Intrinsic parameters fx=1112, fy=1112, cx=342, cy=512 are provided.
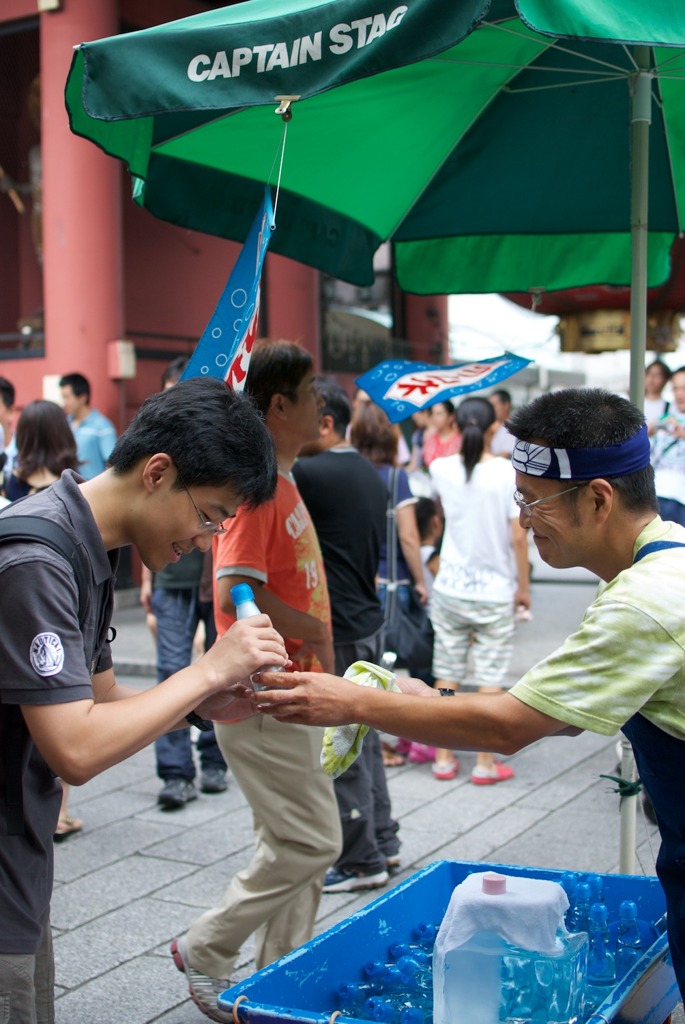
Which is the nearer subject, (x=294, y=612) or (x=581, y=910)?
(x=581, y=910)

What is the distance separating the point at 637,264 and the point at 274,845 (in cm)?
209

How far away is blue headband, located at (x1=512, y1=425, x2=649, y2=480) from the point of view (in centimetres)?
220

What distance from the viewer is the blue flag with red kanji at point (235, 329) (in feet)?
10.2

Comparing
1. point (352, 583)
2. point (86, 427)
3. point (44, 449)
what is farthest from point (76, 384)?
point (352, 583)

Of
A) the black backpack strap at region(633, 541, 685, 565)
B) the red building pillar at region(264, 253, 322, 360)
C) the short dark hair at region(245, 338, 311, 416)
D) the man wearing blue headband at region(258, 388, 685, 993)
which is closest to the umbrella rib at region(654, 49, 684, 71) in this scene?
the short dark hair at region(245, 338, 311, 416)

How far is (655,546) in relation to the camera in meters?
2.15

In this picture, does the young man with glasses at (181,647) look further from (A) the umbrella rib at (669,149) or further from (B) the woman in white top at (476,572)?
(A) the umbrella rib at (669,149)

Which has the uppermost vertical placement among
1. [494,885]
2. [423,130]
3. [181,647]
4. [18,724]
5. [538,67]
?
[538,67]

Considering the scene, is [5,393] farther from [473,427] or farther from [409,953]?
[409,953]

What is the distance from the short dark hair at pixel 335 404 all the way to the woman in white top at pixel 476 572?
1378mm

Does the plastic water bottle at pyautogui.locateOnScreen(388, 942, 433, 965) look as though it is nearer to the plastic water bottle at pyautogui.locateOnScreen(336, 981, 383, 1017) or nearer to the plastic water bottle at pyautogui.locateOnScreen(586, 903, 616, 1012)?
the plastic water bottle at pyautogui.locateOnScreen(336, 981, 383, 1017)

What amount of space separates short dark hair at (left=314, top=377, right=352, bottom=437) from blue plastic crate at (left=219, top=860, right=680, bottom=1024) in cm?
208

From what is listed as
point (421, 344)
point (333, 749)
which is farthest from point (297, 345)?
point (421, 344)

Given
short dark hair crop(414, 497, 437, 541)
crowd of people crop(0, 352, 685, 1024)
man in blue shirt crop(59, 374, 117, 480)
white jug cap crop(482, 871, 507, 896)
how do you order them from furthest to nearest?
man in blue shirt crop(59, 374, 117, 480) < short dark hair crop(414, 497, 437, 541) < white jug cap crop(482, 871, 507, 896) < crowd of people crop(0, 352, 685, 1024)
